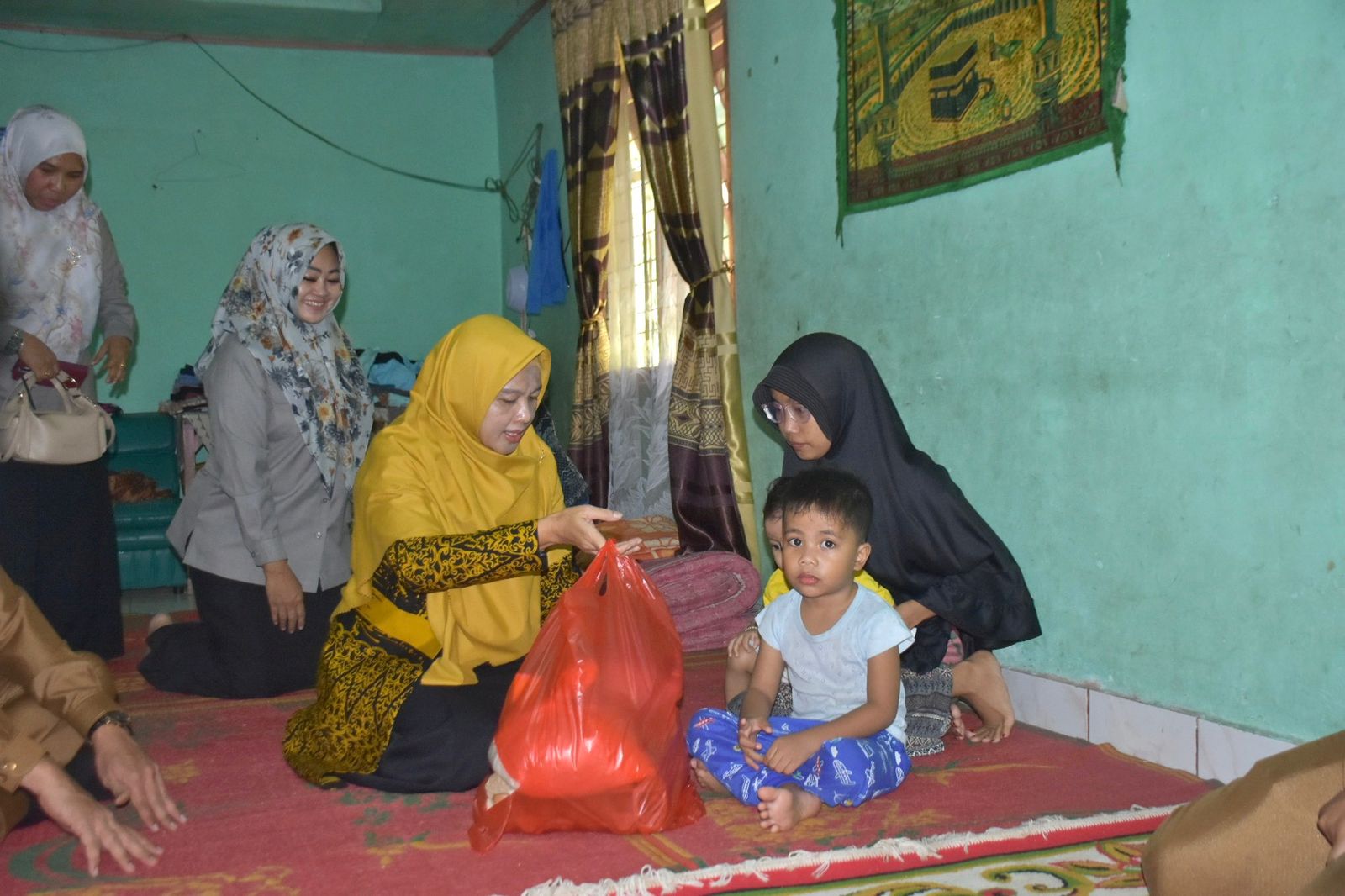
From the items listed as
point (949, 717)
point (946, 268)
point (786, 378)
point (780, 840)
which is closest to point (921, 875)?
point (780, 840)

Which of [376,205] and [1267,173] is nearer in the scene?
[1267,173]

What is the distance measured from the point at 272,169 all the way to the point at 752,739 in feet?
18.7

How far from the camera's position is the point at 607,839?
207 centimetres

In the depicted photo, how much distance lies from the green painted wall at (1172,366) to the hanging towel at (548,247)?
116 inches

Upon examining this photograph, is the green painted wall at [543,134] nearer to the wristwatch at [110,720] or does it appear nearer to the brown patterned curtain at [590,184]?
the brown patterned curtain at [590,184]

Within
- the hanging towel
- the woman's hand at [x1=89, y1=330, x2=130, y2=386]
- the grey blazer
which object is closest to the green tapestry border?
the grey blazer

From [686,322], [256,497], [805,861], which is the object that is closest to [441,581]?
[805,861]

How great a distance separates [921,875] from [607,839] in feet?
1.75

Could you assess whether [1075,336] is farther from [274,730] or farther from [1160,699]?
[274,730]

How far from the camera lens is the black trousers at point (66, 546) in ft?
11.1

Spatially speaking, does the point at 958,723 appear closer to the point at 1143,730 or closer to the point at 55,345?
the point at 1143,730

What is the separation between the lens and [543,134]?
6.42m

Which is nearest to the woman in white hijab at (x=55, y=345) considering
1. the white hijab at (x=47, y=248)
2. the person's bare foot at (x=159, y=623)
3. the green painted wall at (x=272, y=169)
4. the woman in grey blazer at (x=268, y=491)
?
the white hijab at (x=47, y=248)

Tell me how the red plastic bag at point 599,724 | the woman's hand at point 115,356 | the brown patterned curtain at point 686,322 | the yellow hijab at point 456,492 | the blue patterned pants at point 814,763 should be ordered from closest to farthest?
the red plastic bag at point 599,724, the blue patterned pants at point 814,763, the yellow hijab at point 456,492, the woman's hand at point 115,356, the brown patterned curtain at point 686,322
